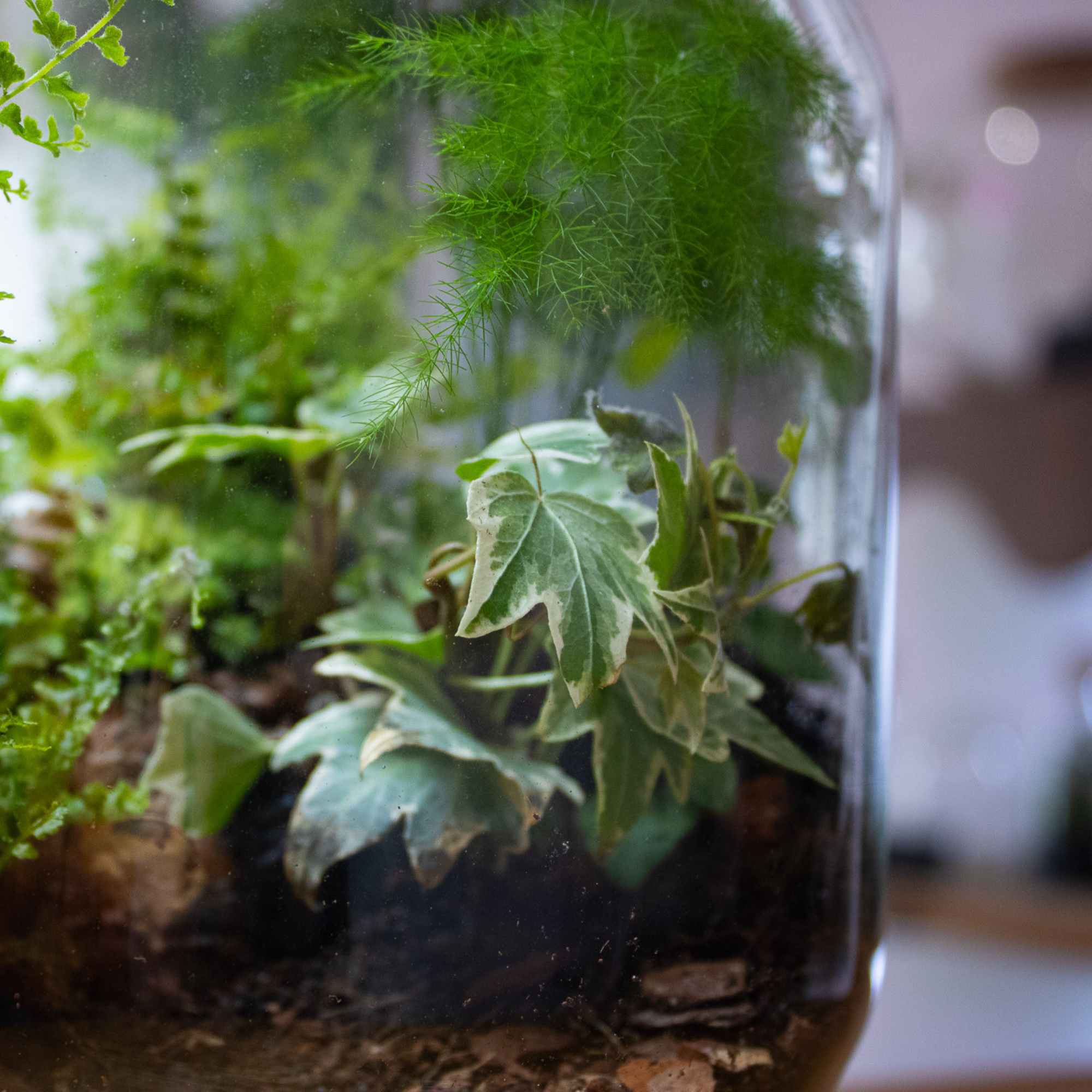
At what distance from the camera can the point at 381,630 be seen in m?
0.35

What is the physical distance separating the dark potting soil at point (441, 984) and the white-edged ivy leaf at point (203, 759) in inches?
0.4

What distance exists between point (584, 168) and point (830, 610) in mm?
180

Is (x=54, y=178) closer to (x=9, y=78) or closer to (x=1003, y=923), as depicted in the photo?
(x=9, y=78)

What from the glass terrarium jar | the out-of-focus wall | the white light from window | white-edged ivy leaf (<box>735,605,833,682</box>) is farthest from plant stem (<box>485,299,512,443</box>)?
the white light from window

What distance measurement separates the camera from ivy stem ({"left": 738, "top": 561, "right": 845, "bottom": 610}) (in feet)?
1.15

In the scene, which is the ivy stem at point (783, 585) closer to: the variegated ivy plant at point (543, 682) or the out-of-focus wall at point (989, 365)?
the variegated ivy plant at point (543, 682)

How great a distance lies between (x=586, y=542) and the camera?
290 millimetres

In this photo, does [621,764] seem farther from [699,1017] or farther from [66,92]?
[66,92]

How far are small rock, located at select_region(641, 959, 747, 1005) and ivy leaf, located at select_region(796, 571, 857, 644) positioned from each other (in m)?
0.12

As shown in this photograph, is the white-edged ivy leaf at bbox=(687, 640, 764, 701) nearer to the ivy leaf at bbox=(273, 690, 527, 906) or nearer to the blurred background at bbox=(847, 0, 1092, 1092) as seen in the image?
the ivy leaf at bbox=(273, 690, 527, 906)

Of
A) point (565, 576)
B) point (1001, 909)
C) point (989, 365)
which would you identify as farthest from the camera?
point (989, 365)

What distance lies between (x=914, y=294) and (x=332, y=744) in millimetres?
1536

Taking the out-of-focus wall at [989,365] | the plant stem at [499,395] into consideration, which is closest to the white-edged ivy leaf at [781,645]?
the plant stem at [499,395]

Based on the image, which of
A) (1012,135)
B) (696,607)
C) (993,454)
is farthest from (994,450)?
(696,607)
